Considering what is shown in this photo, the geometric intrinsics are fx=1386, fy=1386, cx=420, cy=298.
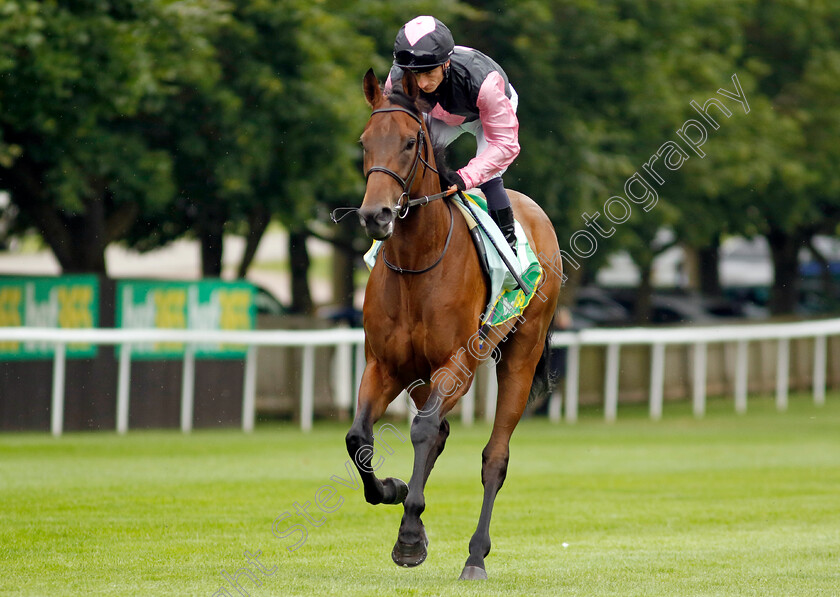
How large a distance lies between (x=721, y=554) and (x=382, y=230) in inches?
119

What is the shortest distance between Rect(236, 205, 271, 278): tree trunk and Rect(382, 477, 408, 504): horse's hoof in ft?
38.0

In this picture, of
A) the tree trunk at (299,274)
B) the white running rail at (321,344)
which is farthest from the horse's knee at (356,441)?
the tree trunk at (299,274)

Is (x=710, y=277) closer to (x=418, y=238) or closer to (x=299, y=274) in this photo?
(x=299, y=274)

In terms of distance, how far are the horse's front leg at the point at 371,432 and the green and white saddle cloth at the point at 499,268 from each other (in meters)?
0.73

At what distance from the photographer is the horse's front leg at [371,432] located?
21.8 ft

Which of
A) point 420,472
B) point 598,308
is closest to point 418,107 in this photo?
point 420,472

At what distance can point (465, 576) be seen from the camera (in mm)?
6715

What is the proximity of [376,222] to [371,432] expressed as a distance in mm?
1132

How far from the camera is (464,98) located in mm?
7359

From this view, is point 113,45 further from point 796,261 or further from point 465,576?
point 796,261

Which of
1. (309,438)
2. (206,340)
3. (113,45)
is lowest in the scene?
(309,438)

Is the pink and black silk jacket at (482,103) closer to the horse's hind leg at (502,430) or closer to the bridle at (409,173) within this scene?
the bridle at (409,173)

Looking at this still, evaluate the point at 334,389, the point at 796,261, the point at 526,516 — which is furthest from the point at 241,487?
the point at 796,261

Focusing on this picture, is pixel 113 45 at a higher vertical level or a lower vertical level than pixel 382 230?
higher
